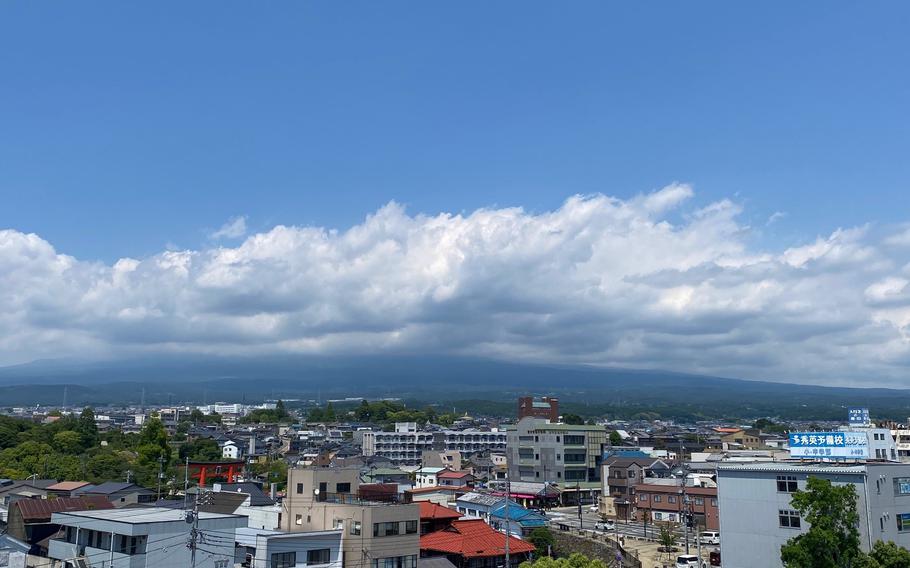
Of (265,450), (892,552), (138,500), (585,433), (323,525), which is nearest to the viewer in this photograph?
(892,552)

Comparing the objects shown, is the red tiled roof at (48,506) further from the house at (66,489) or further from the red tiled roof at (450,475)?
the red tiled roof at (450,475)

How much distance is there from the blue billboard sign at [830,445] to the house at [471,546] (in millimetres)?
14960

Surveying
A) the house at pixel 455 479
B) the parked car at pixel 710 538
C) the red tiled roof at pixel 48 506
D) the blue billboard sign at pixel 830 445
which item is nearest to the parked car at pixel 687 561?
the parked car at pixel 710 538

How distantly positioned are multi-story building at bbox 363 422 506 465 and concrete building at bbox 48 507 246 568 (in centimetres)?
7150

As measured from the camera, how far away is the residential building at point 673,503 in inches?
1950

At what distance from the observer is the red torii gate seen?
63000mm

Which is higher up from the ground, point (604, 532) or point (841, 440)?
point (841, 440)

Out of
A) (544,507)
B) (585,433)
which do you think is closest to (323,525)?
(544,507)

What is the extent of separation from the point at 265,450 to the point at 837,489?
85.1m

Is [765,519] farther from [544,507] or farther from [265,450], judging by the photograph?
[265,450]

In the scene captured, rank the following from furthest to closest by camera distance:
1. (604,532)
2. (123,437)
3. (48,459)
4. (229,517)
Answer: (123,437) → (48,459) → (604,532) → (229,517)

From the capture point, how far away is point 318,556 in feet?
89.0

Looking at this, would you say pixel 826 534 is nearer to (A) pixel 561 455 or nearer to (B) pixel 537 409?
(A) pixel 561 455

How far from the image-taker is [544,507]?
2520 inches
